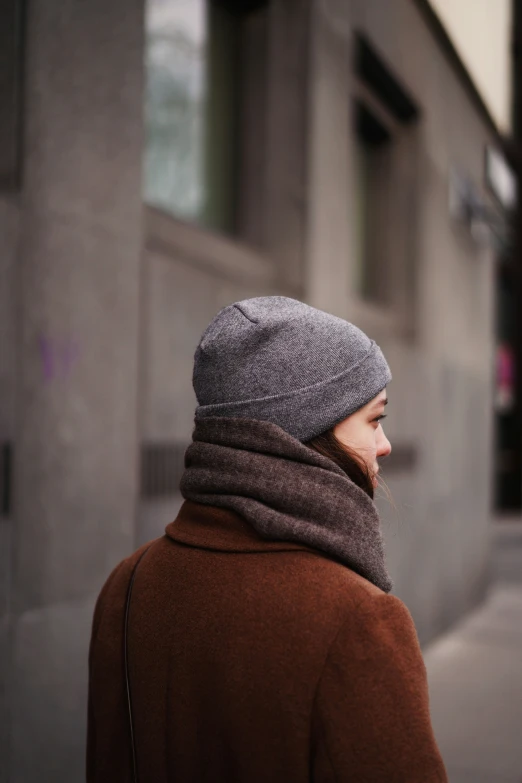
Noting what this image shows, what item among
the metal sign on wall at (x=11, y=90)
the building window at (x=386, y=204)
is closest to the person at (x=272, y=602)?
the metal sign on wall at (x=11, y=90)

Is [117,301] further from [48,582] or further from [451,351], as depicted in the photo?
[451,351]

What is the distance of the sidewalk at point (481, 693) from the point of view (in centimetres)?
452

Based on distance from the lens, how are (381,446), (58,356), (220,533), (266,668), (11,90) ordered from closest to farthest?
1. (266,668)
2. (220,533)
3. (381,446)
4. (11,90)
5. (58,356)

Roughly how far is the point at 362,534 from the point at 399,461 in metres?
5.55

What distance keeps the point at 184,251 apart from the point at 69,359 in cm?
117

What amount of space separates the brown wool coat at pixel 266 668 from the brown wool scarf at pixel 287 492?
35mm

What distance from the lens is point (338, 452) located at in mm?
1432

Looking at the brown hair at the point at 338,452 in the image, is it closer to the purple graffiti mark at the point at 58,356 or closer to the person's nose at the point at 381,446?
the person's nose at the point at 381,446

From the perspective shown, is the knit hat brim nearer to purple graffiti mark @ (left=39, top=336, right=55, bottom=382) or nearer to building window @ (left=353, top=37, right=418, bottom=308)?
purple graffiti mark @ (left=39, top=336, right=55, bottom=382)

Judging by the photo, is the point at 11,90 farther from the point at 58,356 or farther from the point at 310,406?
the point at 310,406

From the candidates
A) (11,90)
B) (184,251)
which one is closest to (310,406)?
(11,90)

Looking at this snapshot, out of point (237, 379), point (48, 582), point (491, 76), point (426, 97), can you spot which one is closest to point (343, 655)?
point (237, 379)

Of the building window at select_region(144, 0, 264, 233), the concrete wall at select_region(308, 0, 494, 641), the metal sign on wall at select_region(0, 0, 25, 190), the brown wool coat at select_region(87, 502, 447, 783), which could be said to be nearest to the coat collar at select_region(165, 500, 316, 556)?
the brown wool coat at select_region(87, 502, 447, 783)

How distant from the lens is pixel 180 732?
1350 millimetres
